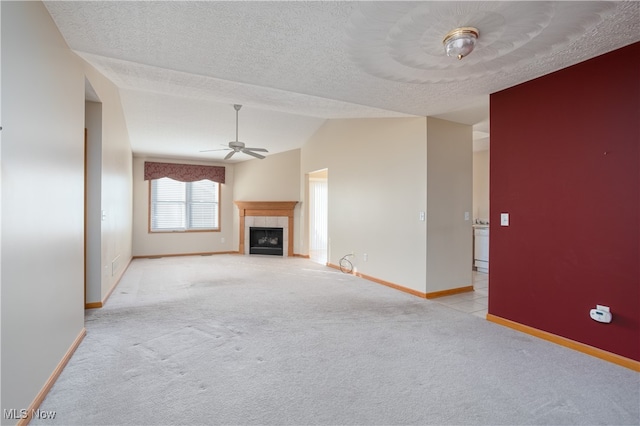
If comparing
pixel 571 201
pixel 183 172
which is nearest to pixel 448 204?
pixel 571 201

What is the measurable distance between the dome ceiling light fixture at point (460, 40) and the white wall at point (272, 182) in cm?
575

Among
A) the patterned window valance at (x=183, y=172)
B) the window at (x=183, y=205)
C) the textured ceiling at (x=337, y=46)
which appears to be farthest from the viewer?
the window at (x=183, y=205)

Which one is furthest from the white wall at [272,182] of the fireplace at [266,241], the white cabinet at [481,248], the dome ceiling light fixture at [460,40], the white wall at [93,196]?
the dome ceiling light fixture at [460,40]

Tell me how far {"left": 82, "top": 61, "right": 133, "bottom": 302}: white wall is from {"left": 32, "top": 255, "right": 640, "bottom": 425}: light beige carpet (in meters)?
0.64

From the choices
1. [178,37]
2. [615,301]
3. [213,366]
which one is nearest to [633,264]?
[615,301]

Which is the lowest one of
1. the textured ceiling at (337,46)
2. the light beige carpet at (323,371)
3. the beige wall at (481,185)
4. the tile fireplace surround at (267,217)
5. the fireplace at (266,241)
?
the light beige carpet at (323,371)

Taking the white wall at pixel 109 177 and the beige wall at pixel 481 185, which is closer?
the white wall at pixel 109 177

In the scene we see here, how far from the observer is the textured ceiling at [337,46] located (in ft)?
6.44

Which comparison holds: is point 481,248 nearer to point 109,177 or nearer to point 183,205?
point 109,177

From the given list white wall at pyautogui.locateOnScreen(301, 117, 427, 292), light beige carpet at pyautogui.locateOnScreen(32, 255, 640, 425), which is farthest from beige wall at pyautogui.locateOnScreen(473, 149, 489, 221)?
light beige carpet at pyautogui.locateOnScreen(32, 255, 640, 425)

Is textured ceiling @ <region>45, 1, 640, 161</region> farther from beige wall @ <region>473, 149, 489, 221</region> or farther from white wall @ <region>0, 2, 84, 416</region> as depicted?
beige wall @ <region>473, 149, 489, 221</region>

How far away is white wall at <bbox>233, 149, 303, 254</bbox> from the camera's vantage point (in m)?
7.87

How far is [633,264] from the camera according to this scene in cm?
235

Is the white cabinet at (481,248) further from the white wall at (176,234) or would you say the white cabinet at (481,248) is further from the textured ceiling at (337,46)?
the white wall at (176,234)
